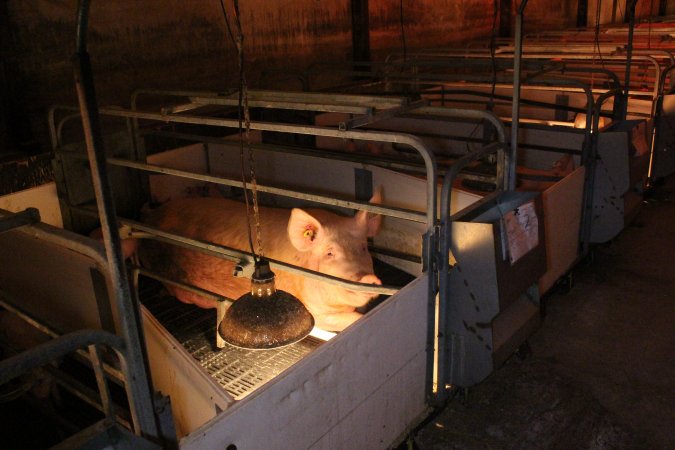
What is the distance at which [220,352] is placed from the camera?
9.88 feet

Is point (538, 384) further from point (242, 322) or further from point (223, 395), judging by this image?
point (223, 395)

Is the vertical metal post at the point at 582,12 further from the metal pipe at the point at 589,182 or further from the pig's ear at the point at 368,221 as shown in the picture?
the pig's ear at the point at 368,221

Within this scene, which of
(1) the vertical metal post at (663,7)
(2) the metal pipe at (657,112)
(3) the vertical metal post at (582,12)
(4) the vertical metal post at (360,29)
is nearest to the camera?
(2) the metal pipe at (657,112)

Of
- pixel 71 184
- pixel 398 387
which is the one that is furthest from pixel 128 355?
pixel 71 184

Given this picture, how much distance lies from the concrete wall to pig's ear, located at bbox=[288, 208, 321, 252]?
7.12 feet

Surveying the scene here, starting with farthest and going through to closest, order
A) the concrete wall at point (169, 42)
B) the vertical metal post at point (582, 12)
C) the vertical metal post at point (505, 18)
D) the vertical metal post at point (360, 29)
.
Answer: the vertical metal post at point (582, 12) < the vertical metal post at point (505, 18) < the vertical metal post at point (360, 29) < the concrete wall at point (169, 42)

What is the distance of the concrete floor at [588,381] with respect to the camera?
9.64ft

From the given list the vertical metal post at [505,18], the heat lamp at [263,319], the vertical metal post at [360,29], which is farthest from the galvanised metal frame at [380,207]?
the vertical metal post at [505,18]

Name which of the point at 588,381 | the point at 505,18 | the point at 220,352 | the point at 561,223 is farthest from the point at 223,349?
the point at 505,18

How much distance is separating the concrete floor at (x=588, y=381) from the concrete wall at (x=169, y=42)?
10.9 ft

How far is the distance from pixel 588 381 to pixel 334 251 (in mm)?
1647

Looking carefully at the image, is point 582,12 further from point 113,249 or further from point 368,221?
point 113,249

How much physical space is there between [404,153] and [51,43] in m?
3.16

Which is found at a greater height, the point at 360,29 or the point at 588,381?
the point at 360,29
